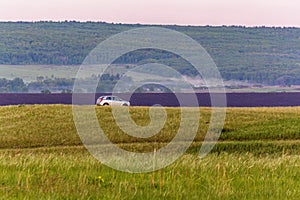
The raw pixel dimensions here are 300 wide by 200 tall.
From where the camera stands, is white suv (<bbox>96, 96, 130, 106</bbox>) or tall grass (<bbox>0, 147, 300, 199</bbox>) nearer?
tall grass (<bbox>0, 147, 300, 199</bbox>)

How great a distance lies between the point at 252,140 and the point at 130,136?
945 cm

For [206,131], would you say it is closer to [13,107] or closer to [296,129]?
[296,129]

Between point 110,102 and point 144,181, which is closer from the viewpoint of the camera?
point 144,181

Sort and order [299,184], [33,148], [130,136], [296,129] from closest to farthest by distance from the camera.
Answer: [299,184], [33,148], [130,136], [296,129]

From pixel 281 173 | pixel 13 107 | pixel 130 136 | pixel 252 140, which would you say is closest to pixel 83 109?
pixel 13 107

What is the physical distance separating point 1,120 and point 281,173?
168ft

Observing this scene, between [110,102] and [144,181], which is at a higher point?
[144,181]

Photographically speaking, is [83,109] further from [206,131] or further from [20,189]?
[20,189]

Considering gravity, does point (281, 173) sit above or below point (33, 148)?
above

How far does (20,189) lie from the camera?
873cm

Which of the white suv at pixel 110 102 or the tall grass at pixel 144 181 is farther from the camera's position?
the white suv at pixel 110 102

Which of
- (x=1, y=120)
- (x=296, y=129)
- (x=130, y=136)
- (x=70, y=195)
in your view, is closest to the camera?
(x=70, y=195)

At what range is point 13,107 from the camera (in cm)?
6675

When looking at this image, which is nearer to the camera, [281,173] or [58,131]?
[281,173]
